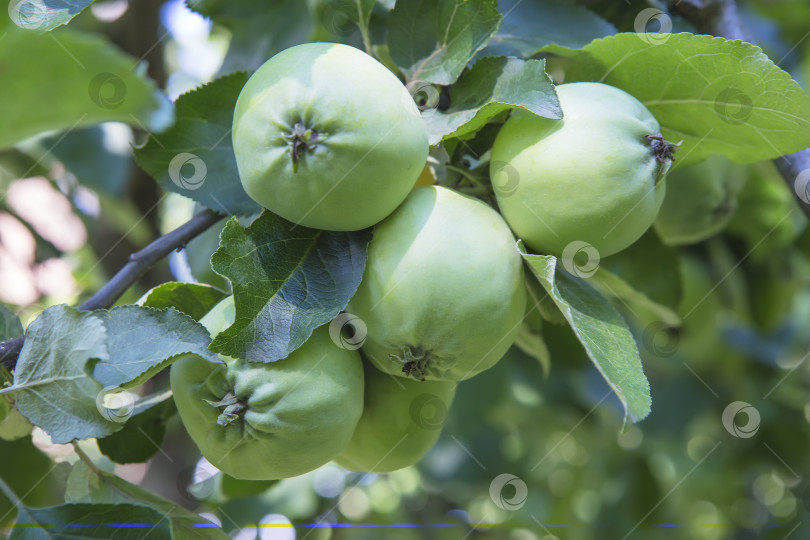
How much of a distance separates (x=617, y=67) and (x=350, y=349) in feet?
1.54

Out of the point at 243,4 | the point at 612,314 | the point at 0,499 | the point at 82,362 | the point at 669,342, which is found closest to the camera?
the point at 82,362

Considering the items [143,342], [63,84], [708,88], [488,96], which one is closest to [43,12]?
[63,84]

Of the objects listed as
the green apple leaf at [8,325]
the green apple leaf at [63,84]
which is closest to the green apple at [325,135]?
the green apple leaf at [63,84]

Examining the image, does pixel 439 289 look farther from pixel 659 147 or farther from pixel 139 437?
pixel 139 437

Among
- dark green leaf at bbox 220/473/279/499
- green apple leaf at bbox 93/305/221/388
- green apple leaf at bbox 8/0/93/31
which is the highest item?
green apple leaf at bbox 8/0/93/31

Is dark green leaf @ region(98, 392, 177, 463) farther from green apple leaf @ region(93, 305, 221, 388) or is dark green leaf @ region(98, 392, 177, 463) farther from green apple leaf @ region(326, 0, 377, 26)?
green apple leaf @ region(326, 0, 377, 26)

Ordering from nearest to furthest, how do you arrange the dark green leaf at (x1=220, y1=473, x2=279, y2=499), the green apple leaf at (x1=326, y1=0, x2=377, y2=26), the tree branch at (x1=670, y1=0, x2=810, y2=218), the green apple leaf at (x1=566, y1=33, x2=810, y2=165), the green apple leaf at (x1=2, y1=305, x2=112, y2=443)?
the green apple leaf at (x1=2, y1=305, x2=112, y2=443)
the green apple leaf at (x1=566, y1=33, x2=810, y2=165)
the green apple leaf at (x1=326, y1=0, x2=377, y2=26)
the tree branch at (x1=670, y1=0, x2=810, y2=218)
the dark green leaf at (x1=220, y1=473, x2=279, y2=499)

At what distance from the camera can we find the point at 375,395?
2.88 feet

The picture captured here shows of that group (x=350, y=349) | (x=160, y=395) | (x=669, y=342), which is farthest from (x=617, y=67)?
(x=669, y=342)

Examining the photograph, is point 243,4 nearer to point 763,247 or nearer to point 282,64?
point 282,64

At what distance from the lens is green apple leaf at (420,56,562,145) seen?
0.79 metres

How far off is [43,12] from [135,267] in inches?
11.3

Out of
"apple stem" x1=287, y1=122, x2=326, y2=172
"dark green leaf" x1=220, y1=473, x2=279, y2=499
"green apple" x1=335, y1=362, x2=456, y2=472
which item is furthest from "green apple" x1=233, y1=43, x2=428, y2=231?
"dark green leaf" x1=220, y1=473, x2=279, y2=499

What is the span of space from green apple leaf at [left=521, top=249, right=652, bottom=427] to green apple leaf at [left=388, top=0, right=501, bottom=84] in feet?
0.88
